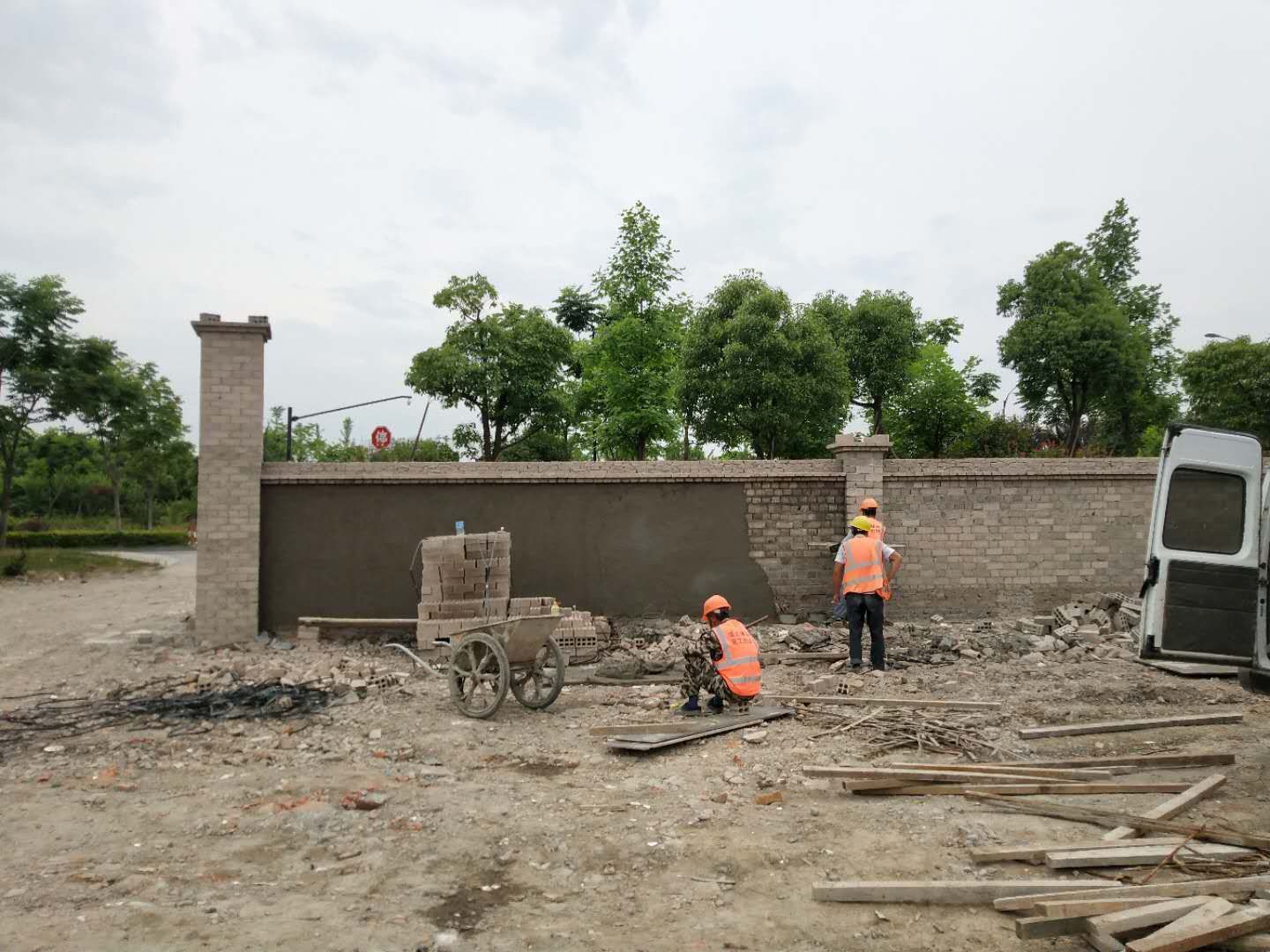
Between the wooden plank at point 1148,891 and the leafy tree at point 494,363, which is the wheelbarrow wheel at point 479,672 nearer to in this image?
the wooden plank at point 1148,891

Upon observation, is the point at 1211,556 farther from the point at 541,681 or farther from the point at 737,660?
the point at 541,681

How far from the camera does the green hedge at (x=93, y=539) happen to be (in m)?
31.9

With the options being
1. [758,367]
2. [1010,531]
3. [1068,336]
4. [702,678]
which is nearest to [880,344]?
[1068,336]

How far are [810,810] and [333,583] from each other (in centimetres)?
846

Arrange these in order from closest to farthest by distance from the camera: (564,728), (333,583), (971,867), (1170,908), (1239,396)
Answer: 1. (1170,908)
2. (971,867)
3. (564,728)
4. (333,583)
5. (1239,396)

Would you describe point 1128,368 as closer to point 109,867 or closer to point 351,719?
point 351,719

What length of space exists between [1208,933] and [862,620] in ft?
20.4

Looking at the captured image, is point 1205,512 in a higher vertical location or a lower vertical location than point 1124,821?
higher

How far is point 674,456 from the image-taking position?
112 feet

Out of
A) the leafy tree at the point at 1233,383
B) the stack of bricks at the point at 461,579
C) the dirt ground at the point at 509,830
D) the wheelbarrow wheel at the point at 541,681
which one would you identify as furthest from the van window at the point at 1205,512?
the leafy tree at the point at 1233,383

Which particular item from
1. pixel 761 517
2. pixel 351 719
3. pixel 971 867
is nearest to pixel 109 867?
pixel 351 719

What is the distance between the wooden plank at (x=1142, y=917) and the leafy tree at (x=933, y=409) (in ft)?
85.6

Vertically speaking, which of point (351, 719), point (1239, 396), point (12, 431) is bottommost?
point (351, 719)

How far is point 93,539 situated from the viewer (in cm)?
3434
